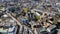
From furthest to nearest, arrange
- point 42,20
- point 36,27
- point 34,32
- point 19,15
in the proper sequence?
point 19,15 → point 42,20 → point 36,27 → point 34,32

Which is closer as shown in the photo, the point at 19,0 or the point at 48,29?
the point at 48,29

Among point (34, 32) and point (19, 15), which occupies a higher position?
point (19, 15)

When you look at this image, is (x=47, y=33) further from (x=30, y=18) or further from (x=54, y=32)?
(x=30, y=18)

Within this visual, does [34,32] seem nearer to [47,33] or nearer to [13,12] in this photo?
[47,33]

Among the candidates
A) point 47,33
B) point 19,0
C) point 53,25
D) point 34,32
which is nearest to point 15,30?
point 34,32

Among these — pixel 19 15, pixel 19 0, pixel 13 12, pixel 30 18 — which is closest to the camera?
pixel 30 18

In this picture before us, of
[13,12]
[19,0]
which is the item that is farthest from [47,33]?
[19,0]

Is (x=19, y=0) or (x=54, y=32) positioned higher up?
(x=19, y=0)

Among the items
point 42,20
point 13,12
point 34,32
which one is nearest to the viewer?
point 34,32

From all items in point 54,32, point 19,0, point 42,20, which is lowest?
point 54,32
